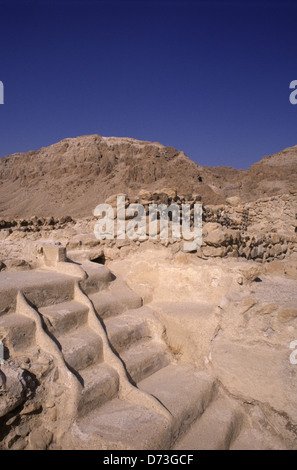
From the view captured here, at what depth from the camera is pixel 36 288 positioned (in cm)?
288

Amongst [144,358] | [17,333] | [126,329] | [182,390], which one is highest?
[17,333]

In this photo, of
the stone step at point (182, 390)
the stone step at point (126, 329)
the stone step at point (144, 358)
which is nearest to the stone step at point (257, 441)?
the stone step at point (182, 390)

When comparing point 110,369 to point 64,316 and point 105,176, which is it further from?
point 105,176

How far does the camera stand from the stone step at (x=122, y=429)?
6.46ft

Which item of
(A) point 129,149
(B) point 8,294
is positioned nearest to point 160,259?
(B) point 8,294

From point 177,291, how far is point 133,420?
1768 mm

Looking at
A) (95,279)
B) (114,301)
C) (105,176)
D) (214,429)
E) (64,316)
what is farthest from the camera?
(105,176)

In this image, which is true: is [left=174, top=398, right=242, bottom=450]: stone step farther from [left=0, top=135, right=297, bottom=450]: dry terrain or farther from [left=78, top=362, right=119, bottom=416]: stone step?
[left=78, top=362, right=119, bottom=416]: stone step

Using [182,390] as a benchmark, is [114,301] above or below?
above

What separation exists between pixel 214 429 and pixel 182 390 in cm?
37

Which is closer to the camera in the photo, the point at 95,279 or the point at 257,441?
the point at 257,441

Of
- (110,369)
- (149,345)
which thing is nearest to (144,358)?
(149,345)

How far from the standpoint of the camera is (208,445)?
7.05ft

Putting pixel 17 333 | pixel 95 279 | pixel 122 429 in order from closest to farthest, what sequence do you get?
pixel 122 429
pixel 17 333
pixel 95 279
